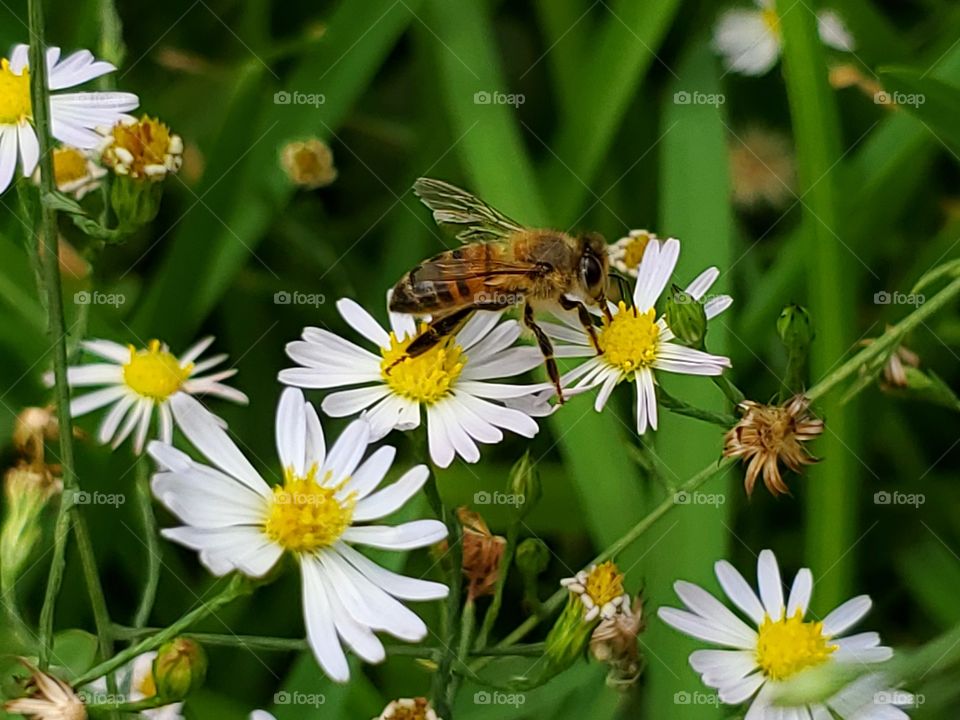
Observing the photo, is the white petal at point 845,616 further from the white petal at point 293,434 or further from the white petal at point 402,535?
the white petal at point 293,434

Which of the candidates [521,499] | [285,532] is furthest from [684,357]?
[285,532]
